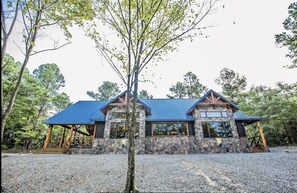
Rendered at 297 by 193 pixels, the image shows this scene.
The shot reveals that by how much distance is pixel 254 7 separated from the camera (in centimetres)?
569

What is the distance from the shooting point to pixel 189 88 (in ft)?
102

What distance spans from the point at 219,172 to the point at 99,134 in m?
10.3

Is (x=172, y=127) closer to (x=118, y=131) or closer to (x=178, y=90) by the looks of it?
(x=118, y=131)

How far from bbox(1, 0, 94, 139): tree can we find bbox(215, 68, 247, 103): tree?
94.1 ft

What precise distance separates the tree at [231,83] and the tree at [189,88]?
3.73m

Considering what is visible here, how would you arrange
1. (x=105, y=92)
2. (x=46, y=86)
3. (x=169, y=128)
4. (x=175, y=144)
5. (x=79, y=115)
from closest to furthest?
(x=175, y=144) → (x=169, y=128) → (x=79, y=115) → (x=46, y=86) → (x=105, y=92)

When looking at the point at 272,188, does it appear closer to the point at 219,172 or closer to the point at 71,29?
the point at 219,172

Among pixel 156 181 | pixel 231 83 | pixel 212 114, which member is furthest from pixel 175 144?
pixel 231 83

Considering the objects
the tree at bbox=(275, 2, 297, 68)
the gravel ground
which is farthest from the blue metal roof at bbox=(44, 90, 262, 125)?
the gravel ground

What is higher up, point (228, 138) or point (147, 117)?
point (147, 117)

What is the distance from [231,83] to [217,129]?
67.3 feet

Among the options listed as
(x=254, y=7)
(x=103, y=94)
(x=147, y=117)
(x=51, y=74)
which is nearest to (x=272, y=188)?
(x=254, y=7)

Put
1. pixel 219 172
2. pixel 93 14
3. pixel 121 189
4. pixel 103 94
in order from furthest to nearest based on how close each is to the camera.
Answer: pixel 103 94 < pixel 219 172 < pixel 93 14 < pixel 121 189

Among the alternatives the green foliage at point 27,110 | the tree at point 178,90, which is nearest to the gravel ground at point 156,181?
the green foliage at point 27,110
